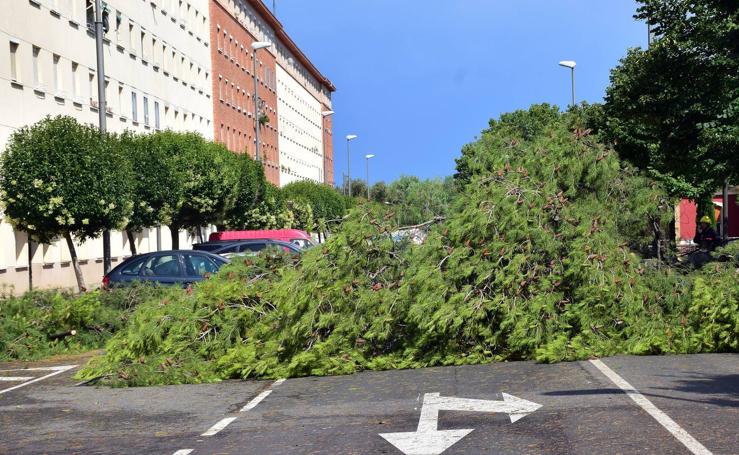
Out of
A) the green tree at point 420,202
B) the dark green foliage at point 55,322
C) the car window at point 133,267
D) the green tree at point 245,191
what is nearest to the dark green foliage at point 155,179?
the green tree at point 245,191

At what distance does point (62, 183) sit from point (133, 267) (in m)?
9.97

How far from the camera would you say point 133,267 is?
23203 mm

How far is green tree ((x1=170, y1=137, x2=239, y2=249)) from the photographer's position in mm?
45875

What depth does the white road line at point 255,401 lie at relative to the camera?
430 inches

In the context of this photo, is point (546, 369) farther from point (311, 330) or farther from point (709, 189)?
point (709, 189)

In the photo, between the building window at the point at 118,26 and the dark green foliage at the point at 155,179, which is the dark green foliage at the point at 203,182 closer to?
the dark green foliage at the point at 155,179

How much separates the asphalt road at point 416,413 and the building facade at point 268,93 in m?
46.2

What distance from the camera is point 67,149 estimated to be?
32781 mm

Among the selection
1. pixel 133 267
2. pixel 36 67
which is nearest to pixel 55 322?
pixel 133 267

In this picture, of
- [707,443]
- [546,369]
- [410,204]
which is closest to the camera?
[707,443]

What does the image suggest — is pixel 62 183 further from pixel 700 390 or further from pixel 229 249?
pixel 700 390

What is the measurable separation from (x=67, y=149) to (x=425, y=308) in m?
22.0

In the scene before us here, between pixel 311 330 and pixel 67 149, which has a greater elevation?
pixel 67 149

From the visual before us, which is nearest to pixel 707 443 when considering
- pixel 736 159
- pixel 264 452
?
pixel 264 452
